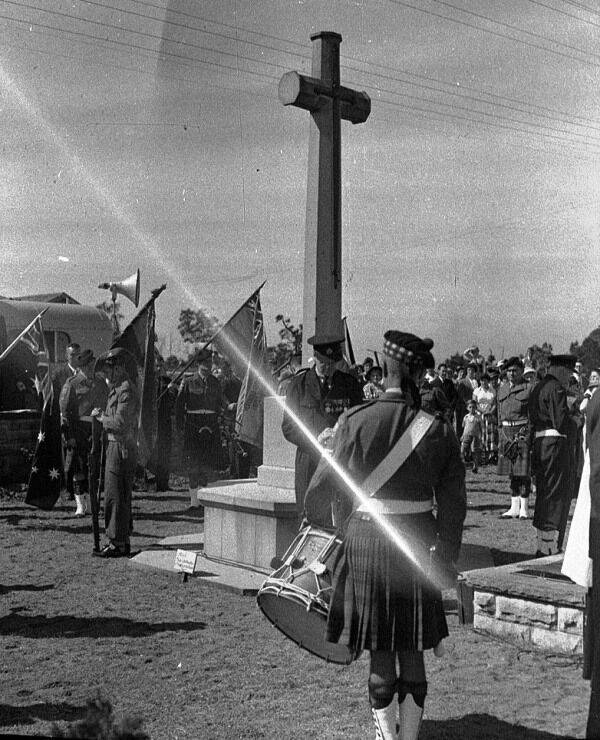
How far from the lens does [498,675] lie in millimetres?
5383

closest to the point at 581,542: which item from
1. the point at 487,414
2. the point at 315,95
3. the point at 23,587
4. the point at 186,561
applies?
the point at 186,561

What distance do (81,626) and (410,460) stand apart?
354 centimetres

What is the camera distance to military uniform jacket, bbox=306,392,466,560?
3.90 metres

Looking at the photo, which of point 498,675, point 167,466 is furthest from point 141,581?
point 167,466

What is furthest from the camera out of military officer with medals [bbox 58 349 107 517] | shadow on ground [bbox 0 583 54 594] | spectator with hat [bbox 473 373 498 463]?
spectator with hat [bbox 473 373 498 463]

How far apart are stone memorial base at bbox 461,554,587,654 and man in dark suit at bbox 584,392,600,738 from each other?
143 centimetres

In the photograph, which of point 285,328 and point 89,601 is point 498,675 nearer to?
point 89,601

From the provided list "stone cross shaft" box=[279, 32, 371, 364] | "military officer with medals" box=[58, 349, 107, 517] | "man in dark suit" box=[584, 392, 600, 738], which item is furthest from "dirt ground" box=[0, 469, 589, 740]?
"military officer with medals" box=[58, 349, 107, 517]

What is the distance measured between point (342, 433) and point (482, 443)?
51.2ft

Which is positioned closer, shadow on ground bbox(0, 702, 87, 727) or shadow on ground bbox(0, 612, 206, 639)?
shadow on ground bbox(0, 702, 87, 727)

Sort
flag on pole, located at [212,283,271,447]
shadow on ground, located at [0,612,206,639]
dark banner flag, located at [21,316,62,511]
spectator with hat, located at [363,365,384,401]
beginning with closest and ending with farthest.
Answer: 1. shadow on ground, located at [0,612,206,639]
2. dark banner flag, located at [21,316,62,511]
3. flag on pole, located at [212,283,271,447]
4. spectator with hat, located at [363,365,384,401]

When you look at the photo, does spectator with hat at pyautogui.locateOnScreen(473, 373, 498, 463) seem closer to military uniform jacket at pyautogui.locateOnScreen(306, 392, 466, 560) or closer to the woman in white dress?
the woman in white dress

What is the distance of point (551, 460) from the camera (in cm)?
894

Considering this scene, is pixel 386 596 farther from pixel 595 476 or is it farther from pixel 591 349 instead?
pixel 591 349
